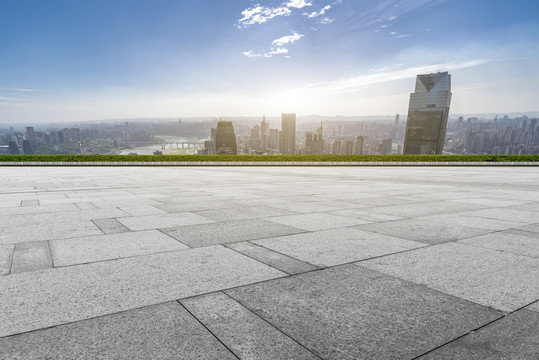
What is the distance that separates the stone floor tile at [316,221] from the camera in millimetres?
6484

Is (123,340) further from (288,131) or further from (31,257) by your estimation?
(288,131)

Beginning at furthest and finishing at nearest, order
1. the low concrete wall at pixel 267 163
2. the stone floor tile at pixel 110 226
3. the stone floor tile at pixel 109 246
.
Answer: the low concrete wall at pixel 267 163 < the stone floor tile at pixel 110 226 < the stone floor tile at pixel 109 246

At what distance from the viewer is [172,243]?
5281 millimetres

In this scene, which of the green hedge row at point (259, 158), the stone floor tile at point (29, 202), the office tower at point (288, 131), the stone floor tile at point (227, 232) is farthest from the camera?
the office tower at point (288, 131)

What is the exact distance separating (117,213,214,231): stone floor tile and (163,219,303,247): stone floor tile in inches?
15.0

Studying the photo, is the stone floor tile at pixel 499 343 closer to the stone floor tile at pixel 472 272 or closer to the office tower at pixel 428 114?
the stone floor tile at pixel 472 272

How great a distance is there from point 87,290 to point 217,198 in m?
6.55

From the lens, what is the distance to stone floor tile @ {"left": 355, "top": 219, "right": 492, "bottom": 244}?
5.71m

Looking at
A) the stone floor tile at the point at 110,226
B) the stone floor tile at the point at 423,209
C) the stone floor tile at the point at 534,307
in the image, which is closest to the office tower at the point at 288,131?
the stone floor tile at the point at 423,209

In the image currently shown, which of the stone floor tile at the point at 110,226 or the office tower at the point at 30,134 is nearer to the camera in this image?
the stone floor tile at the point at 110,226

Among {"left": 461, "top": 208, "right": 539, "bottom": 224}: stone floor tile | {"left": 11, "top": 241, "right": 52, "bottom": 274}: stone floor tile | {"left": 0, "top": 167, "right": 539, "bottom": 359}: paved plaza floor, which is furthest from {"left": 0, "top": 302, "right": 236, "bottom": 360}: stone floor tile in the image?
{"left": 461, "top": 208, "right": 539, "bottom": 224}: stone floor tile

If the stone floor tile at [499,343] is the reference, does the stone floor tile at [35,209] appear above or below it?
below

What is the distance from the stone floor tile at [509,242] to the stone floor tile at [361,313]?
2513 millimetres

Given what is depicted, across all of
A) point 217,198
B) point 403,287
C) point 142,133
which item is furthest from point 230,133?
point 403,287
